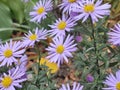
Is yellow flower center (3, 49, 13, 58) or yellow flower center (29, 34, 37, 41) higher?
yellow flower center (29, 34, 37, 41)

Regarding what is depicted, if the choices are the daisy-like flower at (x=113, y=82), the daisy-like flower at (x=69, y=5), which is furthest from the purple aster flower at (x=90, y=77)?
the daisy-like flower at (x=69, y=5)

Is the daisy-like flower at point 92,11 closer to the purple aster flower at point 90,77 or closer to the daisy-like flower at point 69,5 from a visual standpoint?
the daisy-like flower at point 69,5

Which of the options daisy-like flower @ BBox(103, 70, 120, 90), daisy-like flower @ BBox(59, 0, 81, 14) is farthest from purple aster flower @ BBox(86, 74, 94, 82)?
daisy-like flower @ BBox(59, 0, 81, 14)

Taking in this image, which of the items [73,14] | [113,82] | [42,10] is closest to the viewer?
[113,82]

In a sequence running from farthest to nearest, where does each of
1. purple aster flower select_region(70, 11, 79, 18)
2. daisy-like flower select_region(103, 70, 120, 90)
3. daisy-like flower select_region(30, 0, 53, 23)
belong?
daisy-like flower select_region(30, 0, 53, 23), purple aster flower select_region(70, 11, 79, 18), daisy-like flower select_region(103, 70, 120, 90)

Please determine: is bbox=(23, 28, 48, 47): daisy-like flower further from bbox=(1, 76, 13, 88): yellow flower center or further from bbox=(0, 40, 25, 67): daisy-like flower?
bbox=(1, 76, 13, 88): yellow flower center

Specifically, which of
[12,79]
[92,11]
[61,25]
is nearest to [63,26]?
[61,25]

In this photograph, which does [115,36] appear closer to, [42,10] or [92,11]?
[92,11]
